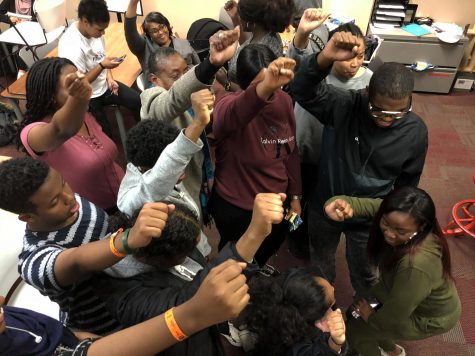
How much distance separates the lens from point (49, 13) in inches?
145

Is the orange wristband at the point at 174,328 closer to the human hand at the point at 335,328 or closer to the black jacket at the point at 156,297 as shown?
the black jacket at the point at 156,297

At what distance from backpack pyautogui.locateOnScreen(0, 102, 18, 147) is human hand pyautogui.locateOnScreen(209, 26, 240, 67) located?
2.95m

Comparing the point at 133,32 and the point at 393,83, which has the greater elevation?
the point at 393,83

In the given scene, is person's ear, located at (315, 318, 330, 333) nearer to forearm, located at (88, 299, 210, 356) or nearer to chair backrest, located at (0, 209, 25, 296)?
forearm, located at (88, 299, 210, 356)

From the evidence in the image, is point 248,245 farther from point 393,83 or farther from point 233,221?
point 393,83

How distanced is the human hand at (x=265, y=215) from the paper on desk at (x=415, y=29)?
3990mm

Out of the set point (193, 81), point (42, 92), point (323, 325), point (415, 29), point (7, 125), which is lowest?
point (7, 125)

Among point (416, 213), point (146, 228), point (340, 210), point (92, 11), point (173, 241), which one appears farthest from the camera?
point (92, 11)

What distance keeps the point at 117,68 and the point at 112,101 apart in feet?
1.56

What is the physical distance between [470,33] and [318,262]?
12.2ft

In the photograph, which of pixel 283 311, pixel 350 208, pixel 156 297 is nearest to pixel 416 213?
pixel 350 208

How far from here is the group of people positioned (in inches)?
39.0

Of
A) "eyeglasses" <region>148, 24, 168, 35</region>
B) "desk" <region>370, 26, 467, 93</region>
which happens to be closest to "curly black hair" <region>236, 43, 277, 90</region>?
"eyeglasses" <region>148, 24, 168, 35</region>

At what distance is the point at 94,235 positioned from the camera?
1.29 meters
